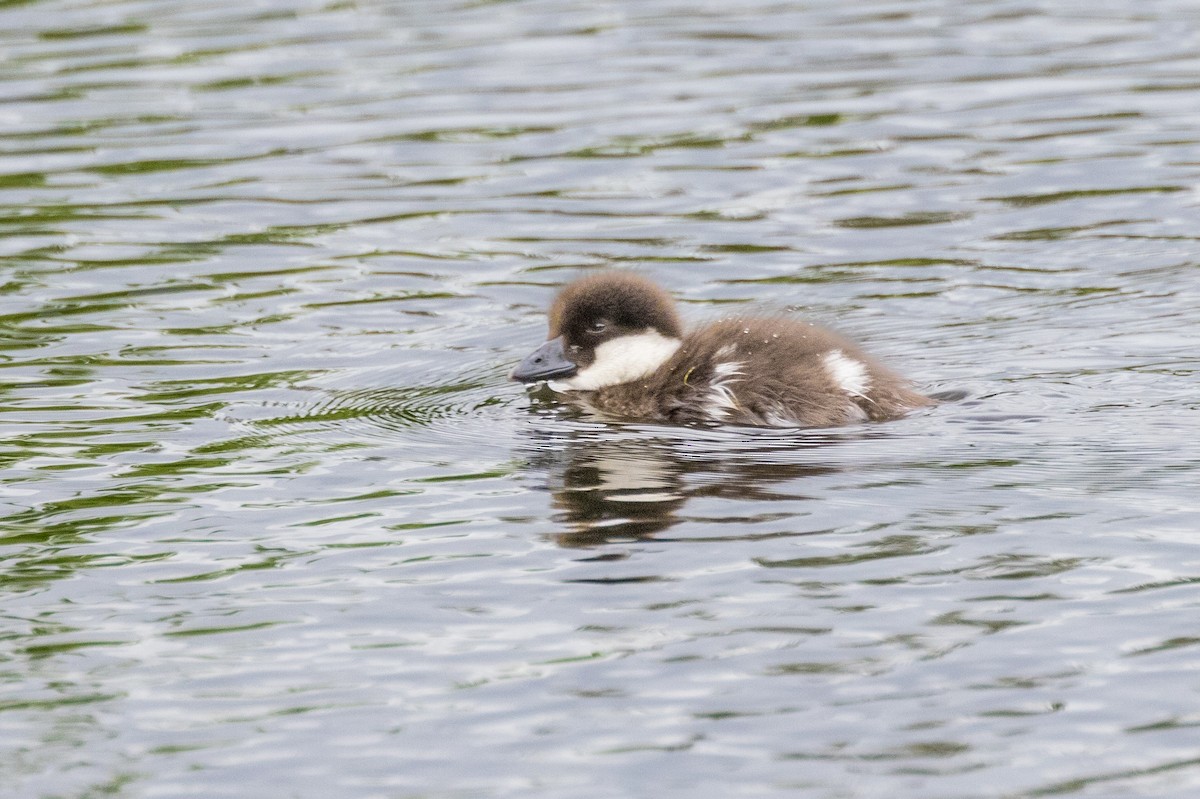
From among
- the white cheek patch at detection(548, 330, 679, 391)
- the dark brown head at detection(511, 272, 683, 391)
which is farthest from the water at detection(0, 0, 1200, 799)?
the white cheek patch at detection(548, 330, 679, 391)

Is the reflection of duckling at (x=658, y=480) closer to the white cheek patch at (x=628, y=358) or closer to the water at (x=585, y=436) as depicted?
the water at (x=585, y=436)

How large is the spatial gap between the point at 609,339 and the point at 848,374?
1109mm

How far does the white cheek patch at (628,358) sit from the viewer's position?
325 inches

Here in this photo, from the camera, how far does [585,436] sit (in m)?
7.68

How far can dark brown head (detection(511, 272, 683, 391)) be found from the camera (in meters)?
8.28

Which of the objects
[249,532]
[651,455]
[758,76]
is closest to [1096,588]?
[651,455]

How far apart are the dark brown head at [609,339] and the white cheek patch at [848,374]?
779 millimetres

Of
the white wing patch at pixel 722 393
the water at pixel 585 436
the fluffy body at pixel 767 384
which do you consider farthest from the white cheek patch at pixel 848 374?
the white wing patch at pixel 722 393

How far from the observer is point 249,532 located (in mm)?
6477

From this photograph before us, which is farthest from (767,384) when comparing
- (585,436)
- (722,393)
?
(585,436)

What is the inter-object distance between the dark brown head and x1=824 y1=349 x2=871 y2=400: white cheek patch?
779 mm

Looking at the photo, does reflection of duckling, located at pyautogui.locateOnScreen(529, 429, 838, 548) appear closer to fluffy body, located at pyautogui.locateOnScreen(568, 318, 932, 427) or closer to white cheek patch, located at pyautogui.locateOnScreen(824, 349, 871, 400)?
fluffy body, located at pyautogui.locateOnScreen(568, 318, 932, 427)

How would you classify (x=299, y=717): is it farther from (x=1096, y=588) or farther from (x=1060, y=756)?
(x=1096, y=588)

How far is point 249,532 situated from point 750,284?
4.29m
